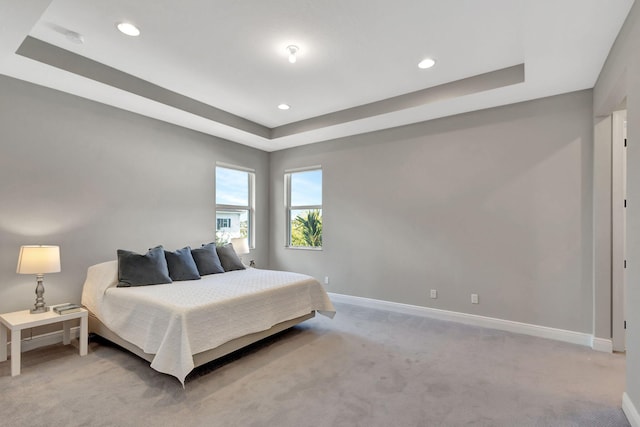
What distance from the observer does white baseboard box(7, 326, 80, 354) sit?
118 inches

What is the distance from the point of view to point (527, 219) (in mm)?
3521

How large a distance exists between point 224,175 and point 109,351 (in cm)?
291

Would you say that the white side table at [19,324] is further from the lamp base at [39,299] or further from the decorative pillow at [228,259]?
the decorative pillow at [228,259]

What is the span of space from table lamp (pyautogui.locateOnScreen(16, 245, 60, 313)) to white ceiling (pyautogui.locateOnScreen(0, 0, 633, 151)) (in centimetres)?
163

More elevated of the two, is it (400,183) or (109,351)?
(400,183)

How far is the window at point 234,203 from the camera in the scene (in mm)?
5035

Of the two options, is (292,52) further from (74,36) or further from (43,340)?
(43,340)

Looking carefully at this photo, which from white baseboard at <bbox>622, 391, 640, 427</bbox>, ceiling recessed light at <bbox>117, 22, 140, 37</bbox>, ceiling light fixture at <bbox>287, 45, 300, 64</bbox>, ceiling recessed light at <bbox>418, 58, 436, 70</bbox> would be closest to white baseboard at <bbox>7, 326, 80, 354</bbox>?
ceiling recessed light at <bbox>117, 22, 140, 37</bbox>

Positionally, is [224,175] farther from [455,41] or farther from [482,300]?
[482,300]

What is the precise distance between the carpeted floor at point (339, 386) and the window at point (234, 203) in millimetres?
2300

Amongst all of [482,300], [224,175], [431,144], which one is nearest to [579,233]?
[482,300]

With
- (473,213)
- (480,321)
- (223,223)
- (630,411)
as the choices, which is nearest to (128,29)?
(223,223)

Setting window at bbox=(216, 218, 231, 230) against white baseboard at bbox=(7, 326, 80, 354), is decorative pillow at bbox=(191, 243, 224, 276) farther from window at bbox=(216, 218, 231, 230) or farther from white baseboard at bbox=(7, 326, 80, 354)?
white baseboard at bbox=(7, 326, 80, 354)

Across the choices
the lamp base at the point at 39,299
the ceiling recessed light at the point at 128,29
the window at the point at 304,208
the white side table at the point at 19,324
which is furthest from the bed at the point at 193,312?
the ceiling recessed light at the point at 128,29
